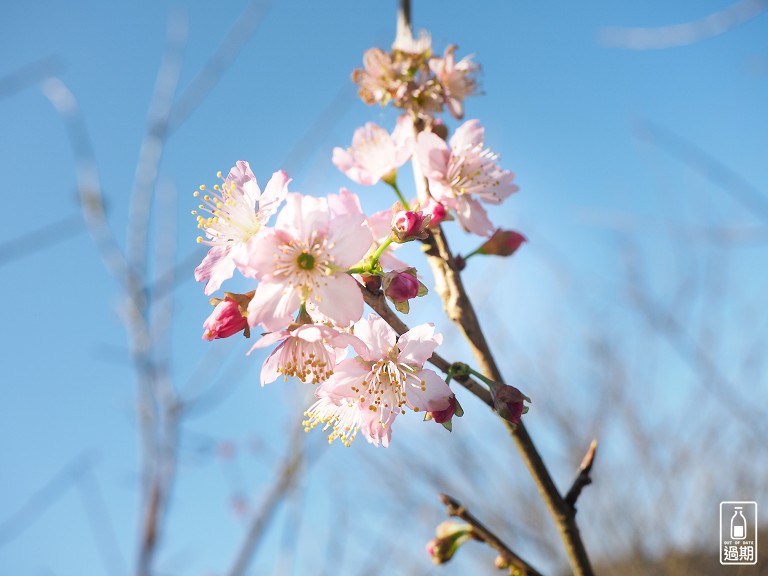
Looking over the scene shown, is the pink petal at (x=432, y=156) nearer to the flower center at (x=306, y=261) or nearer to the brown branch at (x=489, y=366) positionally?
the brown branch at (x=489, y=366)

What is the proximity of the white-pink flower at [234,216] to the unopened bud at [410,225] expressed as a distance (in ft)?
0.72

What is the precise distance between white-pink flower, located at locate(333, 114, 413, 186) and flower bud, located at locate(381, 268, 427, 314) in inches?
18.1

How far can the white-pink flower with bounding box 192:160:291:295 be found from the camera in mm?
1021

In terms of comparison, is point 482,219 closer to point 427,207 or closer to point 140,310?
point 427,207

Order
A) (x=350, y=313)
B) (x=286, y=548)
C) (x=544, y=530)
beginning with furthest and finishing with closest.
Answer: (x=544, y=530) < (x=286, y=548) < (x=350, y=313)

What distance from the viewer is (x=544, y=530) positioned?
507cm

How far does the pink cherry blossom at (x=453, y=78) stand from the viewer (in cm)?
146

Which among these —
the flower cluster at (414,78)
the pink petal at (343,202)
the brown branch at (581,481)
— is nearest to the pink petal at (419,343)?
the pink petal at (343,202)

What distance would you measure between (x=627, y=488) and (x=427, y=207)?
4.92m

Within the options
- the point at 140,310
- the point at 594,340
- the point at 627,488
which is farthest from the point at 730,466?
the point at 140,310

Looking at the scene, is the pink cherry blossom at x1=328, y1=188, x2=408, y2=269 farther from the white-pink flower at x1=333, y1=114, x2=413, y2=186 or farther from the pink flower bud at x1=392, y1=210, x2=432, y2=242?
the white-pink flower at x1=333, y1=114, x2=413, y2=186

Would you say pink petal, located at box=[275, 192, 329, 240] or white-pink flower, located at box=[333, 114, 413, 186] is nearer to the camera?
pink petal, located at box=[275, 192, 329, 240]

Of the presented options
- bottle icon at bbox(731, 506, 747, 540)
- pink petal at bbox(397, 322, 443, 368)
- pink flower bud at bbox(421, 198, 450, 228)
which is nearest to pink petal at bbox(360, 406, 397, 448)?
pink petal at bbox(397, 322, 443, 368)

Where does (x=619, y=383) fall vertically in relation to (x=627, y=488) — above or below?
above
